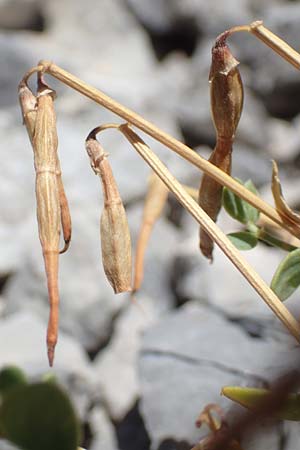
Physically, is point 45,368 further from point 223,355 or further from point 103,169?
point 103,169

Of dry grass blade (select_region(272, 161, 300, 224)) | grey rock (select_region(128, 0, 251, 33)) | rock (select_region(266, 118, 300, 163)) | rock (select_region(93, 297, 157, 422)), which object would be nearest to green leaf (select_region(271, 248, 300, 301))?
dry grass blade (select_region(272, 161, 300, 224))

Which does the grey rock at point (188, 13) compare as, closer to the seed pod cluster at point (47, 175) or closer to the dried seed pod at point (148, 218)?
the dried seed pod at point (148, 218)

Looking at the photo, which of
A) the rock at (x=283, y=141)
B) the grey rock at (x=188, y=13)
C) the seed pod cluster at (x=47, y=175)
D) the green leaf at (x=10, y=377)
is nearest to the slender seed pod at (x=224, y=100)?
the seed pod cluster at (x=47, y=175)

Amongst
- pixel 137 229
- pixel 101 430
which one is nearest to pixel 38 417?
pixel 101 430

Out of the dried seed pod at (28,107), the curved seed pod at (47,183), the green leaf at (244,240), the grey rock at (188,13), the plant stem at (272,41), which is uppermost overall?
the plant stem at (272,41)

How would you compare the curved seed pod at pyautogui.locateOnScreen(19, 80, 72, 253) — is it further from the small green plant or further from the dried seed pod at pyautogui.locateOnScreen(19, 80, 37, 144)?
the small green plant

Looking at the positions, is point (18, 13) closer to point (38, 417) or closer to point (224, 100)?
point (224, 100)
